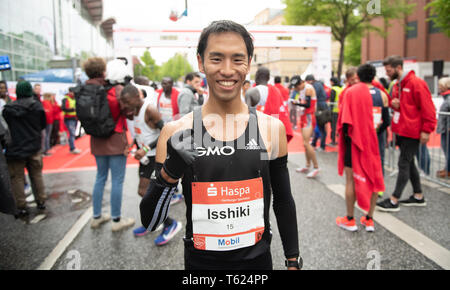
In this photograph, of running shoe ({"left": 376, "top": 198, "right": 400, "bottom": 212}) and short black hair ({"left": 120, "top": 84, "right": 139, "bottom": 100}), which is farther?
running shoe ({"left": 376, "top": 198, "right": 400, "bottom": 212})

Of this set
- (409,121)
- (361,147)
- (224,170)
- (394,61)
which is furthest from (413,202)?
(224,170)

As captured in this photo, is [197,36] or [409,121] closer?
[197,36]

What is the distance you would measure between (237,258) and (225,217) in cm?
21

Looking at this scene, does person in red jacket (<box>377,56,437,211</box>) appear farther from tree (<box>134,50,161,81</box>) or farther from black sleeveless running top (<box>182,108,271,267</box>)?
black sleeveless running top (<box>182,108,271,267</box>)

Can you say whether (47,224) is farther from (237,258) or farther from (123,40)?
(237,258)

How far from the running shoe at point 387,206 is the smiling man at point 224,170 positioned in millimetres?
3461

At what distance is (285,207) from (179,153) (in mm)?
682

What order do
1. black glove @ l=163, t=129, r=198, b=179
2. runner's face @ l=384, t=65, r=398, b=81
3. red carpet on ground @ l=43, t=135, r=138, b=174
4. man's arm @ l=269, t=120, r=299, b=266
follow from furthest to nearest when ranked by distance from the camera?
red carpet on ground @ l=43, t=135, r=138, b=174 → runner's face @ l=384, t=65, r=398, b=81 → man's arm @ l=269, t=120, r=299, b=266 → black glove @ l=163, t=129, r=198, b=179

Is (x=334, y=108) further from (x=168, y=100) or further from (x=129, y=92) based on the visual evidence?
(x=129, y=92)

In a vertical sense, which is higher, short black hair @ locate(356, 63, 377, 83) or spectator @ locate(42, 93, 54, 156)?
short black hair @ locate(356, 63, 377, 83)

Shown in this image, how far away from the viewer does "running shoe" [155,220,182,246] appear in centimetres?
347

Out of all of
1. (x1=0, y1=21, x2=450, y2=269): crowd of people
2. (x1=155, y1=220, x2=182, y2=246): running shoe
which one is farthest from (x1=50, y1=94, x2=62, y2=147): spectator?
(x1=155, y1=220, x2=182, y2=246): running shoe

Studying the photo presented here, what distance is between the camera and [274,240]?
11.6ft

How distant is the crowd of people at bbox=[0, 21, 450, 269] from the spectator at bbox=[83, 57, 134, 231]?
0.04ft
